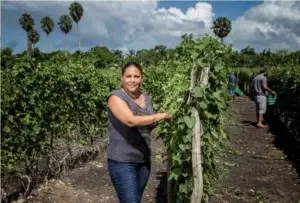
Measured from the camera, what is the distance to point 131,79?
3.74 meters

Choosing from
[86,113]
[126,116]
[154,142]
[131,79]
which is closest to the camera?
[126,116]

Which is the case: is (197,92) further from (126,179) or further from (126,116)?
(126,179)

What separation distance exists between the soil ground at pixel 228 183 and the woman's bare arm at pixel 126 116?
80.2 inches

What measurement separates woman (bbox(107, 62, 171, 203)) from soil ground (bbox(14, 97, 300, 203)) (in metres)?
1.92

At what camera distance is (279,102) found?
16109 mm

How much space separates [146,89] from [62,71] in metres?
7.19

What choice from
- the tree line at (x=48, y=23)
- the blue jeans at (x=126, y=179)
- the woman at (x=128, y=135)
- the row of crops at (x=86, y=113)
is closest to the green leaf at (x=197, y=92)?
the row of crops at (x=86, y=113)

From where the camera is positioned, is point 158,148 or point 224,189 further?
point 158,148

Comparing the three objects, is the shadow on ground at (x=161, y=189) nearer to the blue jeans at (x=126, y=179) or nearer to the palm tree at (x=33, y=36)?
the blue jeans at (x=126, y=179)

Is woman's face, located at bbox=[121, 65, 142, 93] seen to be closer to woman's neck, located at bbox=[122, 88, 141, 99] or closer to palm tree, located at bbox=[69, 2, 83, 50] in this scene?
woman's neck, located at bbox=[122, 88, 141, 99]

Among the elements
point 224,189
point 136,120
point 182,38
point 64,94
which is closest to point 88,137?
point 64,94

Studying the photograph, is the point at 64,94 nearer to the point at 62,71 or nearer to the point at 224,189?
the point at 62,71

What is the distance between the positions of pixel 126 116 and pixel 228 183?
4.50 m

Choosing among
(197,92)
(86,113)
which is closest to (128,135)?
(197,92)
